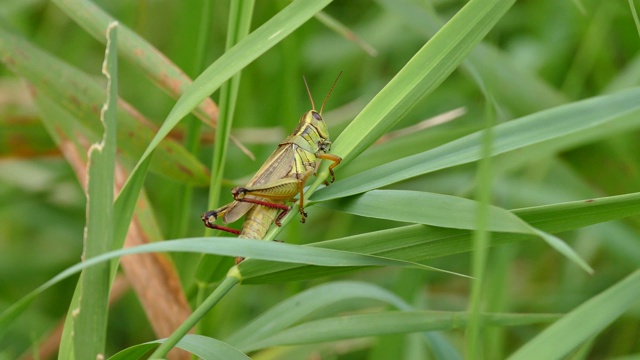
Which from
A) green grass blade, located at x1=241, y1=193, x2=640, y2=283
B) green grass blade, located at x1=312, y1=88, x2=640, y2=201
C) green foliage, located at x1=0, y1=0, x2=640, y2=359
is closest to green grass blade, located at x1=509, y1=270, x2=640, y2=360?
green foliage, located at x1=0, y1=0, x2=640, y2=359

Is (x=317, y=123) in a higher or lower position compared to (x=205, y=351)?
higher

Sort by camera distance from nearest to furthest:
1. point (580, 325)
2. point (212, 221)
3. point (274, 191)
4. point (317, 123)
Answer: point (580, 325)
point (212, 221)
point (274, 191)
point (317, 123)

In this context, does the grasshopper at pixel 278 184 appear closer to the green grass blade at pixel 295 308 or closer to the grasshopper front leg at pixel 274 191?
the grasshopper front leg at pixel 274 191

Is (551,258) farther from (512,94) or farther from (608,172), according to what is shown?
(512,94)

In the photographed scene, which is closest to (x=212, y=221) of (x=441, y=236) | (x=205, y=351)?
(x=205, y=351)

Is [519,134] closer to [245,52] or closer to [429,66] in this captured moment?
[429,66]

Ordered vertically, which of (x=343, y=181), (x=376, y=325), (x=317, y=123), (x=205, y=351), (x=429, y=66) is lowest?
(x=205, y=351)

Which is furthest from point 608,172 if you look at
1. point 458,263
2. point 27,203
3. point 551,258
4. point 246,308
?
point 27,203

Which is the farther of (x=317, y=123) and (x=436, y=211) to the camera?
(x=317, y=123)
